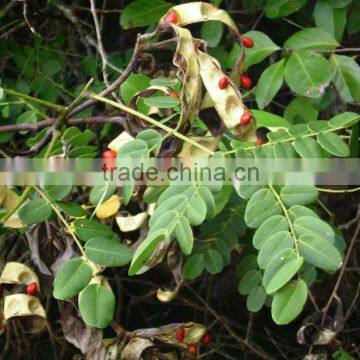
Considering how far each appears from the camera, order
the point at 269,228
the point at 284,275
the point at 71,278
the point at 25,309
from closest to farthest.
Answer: the point at 284,275 < the point at 269,228 < the point at 71,278 < the point at 25,309

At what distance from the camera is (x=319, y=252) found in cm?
89

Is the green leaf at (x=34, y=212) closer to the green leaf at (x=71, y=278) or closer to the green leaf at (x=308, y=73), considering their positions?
the green leaf at (x=71, y=278)

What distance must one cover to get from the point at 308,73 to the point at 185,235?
597mm

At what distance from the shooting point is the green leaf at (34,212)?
1.15 meters

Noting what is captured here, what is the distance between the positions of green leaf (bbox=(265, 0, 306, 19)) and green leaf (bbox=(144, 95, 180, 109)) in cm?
51

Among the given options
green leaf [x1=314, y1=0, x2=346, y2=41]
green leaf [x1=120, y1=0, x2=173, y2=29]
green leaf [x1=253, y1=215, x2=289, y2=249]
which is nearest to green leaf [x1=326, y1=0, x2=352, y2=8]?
green leaf [x1=314, y1=0, x2=346, y2=41]

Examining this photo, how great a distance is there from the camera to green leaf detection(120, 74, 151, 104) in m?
1.27

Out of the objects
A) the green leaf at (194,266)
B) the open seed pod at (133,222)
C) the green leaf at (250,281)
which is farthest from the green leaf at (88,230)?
the green leaf at (250,281)

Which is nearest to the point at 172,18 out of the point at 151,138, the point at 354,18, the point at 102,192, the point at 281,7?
the point at 151,138

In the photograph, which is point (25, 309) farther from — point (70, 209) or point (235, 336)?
point (235, 336)

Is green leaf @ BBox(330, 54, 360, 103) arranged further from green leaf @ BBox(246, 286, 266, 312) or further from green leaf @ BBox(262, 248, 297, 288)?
green leaf @ BBox(262, 248, 297, 288)

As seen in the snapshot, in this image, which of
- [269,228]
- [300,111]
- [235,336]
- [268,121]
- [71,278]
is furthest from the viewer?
[235,336]

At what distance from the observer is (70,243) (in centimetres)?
120

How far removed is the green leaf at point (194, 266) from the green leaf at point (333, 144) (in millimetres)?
390
